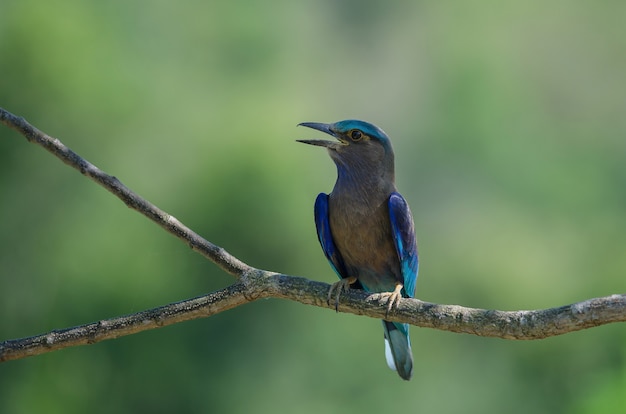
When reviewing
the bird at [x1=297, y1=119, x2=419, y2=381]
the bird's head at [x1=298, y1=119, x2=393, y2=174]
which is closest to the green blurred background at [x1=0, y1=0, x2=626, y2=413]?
the bird at [x1=297, y1=119, x2=419, y2=381]

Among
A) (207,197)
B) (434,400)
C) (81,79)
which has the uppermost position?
(81,79)

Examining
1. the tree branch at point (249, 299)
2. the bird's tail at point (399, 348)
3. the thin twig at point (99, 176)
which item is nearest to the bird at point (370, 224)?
the bird's tail at point (399, 348)

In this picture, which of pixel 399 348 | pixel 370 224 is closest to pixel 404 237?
pixel 370 224

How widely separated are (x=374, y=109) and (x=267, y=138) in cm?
986

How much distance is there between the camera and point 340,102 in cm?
2106

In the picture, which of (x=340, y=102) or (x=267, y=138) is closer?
(x=267, y=138)

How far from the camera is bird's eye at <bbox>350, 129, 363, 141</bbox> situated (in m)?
4.85

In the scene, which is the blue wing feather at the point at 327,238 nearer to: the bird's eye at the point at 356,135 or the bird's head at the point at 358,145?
the bird's head at the point at 358,145

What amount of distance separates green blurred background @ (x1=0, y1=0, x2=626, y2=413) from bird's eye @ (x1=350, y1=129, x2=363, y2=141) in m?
4.77

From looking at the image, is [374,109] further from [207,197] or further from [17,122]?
[17,122]

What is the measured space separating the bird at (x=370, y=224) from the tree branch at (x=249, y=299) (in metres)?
0.57

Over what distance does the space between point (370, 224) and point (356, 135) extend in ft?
1.63

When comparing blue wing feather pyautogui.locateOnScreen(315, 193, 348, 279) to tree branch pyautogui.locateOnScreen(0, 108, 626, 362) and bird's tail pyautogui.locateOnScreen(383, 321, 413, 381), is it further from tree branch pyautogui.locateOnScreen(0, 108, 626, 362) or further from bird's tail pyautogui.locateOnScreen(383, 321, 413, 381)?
tree branch pyautogui.locateOnScreen(0, 108, 626, 362)

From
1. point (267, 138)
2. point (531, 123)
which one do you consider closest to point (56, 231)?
point (267, 138)
